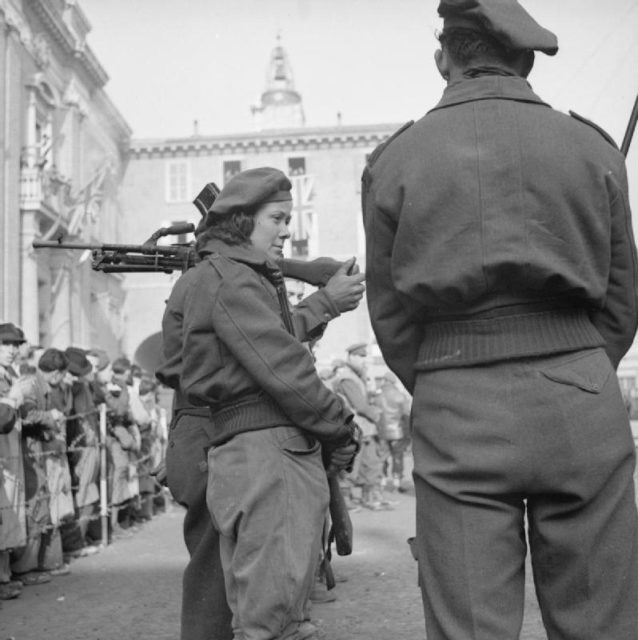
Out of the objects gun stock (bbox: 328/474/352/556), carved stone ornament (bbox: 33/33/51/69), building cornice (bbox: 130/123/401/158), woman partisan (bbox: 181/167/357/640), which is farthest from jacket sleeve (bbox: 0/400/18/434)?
building cornice (bbox: 130/123/401/158)

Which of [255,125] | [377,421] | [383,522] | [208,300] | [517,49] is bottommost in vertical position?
[383,522]

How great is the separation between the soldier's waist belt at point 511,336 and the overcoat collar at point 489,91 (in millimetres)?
581

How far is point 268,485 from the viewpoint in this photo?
3.29 meters

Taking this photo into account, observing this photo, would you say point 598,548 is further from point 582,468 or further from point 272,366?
point 272,366

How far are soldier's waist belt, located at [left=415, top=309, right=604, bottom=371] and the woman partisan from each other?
956mm

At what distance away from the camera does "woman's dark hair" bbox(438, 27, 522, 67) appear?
2.56 meters

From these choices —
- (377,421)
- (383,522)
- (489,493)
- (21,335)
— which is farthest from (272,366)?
(377,421)

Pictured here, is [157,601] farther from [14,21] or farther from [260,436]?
[14,21]

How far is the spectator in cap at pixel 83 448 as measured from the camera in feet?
30.1

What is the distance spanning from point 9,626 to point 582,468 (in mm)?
4912

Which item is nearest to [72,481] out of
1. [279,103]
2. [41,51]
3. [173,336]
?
[173,336]

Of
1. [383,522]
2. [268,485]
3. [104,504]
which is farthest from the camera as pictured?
[383,522]

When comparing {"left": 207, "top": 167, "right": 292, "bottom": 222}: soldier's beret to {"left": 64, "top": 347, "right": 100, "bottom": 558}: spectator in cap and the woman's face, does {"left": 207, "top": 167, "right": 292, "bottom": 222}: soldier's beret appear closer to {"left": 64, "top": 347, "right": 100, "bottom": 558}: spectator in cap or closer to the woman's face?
the woman's face

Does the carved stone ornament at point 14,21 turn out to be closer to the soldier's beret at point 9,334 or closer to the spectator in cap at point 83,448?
the spectator in cap at point 83,448
